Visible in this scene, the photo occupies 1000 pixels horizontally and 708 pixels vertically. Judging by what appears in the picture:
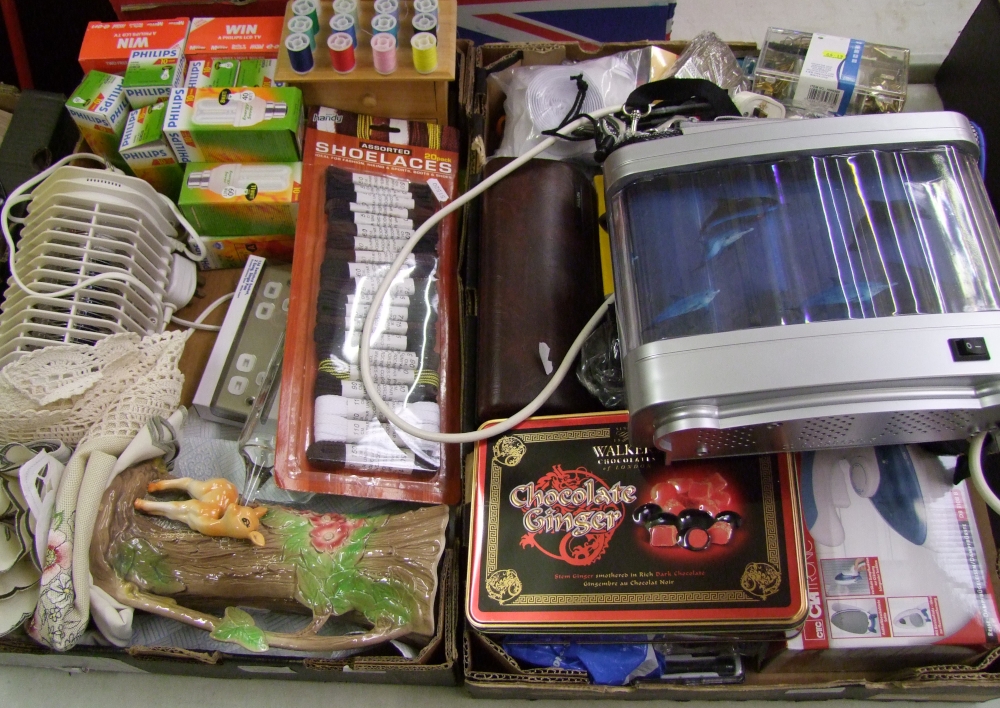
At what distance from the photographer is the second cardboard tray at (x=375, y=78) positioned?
1.11 meters

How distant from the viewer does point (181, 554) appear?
933 millimetres

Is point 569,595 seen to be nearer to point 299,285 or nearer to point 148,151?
point 299,285

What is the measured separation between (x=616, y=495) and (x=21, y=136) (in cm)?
112

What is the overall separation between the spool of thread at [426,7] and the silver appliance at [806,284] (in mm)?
428

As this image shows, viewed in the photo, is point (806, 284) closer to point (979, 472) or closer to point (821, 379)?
point (821, 379)

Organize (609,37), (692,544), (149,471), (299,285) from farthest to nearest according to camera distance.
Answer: (609,37) < (299,285) < (149,471) < (692,544)

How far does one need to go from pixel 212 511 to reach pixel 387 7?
2.47 ft

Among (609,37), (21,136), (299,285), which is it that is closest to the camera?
(299,285)

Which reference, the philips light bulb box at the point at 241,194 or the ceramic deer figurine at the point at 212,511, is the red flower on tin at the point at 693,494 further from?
the philips light bulb box at the point at 241,194

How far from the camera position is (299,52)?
3.56ft

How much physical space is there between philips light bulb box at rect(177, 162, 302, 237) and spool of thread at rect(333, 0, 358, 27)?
0.23m

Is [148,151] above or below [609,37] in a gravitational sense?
below

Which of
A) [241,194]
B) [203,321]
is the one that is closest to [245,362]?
[203,321]

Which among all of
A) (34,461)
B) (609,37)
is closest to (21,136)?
Answer: (34,461)
